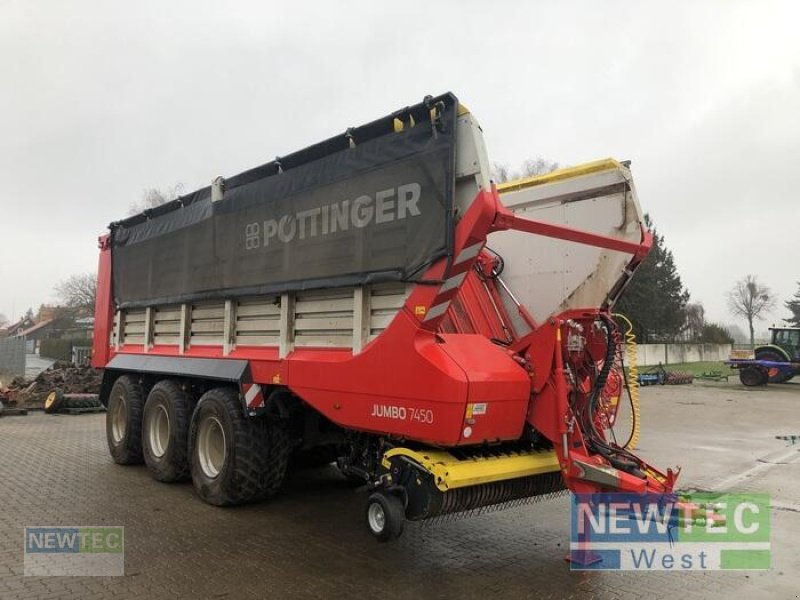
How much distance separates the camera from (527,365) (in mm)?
4203

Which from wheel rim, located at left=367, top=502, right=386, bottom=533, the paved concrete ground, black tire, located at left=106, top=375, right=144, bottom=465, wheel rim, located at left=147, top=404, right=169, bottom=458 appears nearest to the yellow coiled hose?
the paved concrete ground

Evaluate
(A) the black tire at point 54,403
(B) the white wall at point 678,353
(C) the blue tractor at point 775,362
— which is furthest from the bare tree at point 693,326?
(A) the black tire at point 54,403

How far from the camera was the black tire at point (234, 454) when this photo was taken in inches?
214

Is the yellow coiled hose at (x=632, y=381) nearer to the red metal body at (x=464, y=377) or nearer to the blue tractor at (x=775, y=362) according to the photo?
the red metal body at (x=464, y=377)

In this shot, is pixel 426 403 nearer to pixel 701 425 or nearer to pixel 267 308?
pixel 267 308

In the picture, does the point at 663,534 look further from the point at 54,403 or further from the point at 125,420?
the point at 54,403

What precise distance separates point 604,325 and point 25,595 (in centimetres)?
432

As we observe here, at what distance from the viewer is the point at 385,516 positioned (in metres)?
3.87

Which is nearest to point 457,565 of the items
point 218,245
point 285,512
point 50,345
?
point 285,512

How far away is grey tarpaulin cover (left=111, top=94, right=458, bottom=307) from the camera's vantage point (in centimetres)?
399

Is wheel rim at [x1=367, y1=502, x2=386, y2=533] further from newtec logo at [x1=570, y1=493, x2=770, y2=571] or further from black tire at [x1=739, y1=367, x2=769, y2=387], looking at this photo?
black tire at [x1=739, y1=367, x2=769, y2=387]

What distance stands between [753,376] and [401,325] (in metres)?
25.6

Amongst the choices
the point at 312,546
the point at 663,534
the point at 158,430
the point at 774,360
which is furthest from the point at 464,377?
the point at 774,360

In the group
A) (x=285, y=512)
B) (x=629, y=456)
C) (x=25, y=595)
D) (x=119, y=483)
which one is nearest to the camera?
(x=25, y=595)
